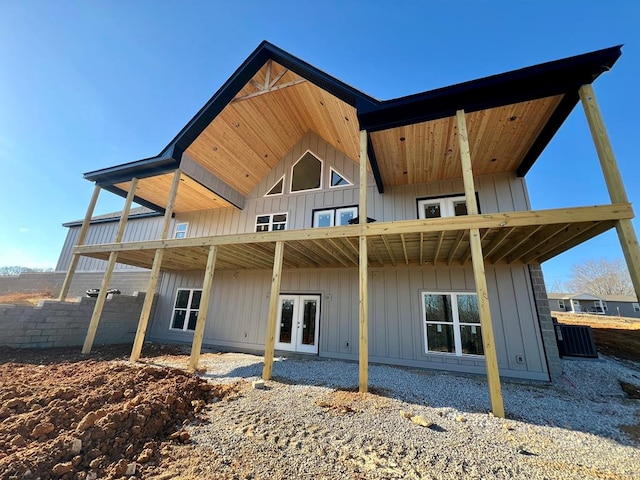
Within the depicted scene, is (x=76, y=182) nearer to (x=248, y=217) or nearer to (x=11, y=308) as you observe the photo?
(x=11, y=308)

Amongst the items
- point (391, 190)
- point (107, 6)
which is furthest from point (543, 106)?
point (107, 6)

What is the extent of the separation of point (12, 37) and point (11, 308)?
875cm

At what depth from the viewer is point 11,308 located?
6.84m

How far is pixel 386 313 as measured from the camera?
24.1ft

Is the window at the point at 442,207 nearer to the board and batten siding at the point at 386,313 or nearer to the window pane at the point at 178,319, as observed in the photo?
the board and batten siding at the point at 386,313

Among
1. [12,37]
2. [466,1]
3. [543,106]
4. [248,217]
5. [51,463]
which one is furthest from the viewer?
[248,217]

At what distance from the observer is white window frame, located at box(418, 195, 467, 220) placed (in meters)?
7.54

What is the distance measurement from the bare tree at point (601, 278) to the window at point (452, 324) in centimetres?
5584

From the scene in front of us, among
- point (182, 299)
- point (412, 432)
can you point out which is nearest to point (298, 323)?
point (182, 299)

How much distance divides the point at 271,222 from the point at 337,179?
10.1 ft

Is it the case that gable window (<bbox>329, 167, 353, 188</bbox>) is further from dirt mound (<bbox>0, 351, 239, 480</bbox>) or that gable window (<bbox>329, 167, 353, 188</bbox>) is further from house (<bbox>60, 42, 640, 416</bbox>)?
dirt mound (<bbox>0, 351, 239, 480</bbox>)

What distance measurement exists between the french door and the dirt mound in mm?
3810

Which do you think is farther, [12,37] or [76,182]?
[76,182]

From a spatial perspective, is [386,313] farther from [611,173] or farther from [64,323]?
[64,323]
